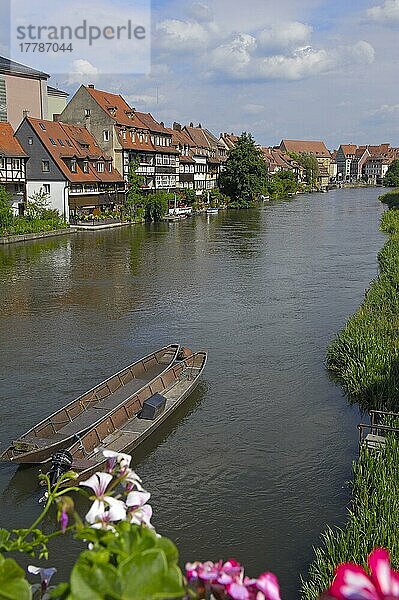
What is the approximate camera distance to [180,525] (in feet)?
24.8

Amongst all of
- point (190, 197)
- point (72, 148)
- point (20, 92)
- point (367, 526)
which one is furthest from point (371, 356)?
point (190, 197)

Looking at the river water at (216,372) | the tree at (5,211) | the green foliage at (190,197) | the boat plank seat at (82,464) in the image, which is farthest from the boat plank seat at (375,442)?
the green foliage at (190,197)

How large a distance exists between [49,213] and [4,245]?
6005 millimetres

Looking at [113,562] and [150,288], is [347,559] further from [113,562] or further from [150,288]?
[150,288]

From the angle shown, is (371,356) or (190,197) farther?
(190,197)

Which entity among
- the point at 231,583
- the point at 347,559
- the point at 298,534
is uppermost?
the point at 231,583

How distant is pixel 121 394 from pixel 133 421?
1.08m

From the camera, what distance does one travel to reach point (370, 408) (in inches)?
413

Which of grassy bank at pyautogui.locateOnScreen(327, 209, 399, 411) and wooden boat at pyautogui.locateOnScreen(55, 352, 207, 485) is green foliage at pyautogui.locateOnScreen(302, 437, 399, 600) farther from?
wooden boat at pyautogui.locateOnScreen(55, 352, 207, 485)

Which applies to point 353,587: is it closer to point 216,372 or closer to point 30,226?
point 216,372

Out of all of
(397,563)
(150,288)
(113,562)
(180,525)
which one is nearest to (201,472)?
(180,525)

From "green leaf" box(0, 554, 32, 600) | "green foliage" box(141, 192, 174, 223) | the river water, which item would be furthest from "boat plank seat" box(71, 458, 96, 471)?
"green foliage" box(141, 192, 174, 223)

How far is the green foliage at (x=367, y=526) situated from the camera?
5824mm

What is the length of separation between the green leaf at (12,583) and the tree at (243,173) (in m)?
57.2
